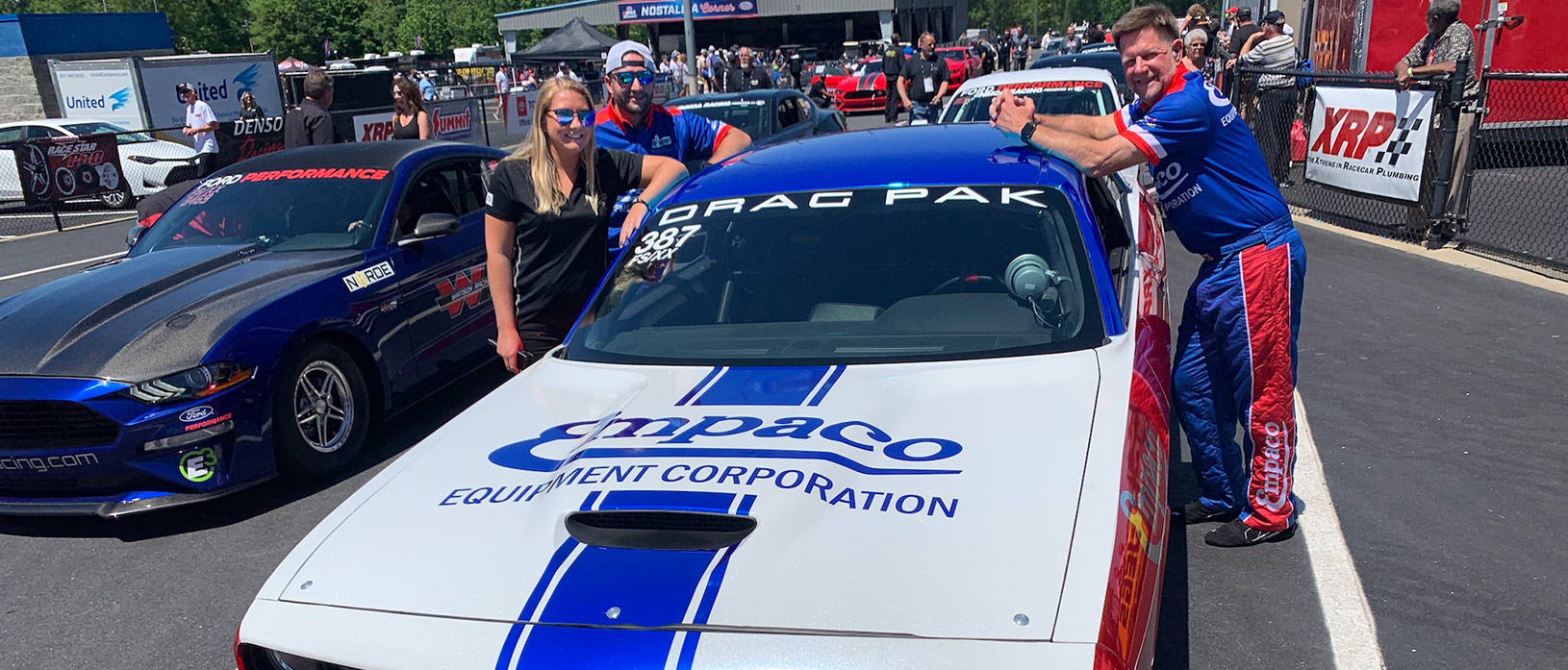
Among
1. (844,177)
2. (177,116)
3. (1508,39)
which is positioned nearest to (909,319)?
(844,177)

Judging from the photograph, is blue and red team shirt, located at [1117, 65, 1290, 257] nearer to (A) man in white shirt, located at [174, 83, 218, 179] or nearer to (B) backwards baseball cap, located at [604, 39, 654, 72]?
(B) backwards baseball cap, located at [604, 39, 654, 72]

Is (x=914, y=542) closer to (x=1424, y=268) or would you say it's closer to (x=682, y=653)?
(x=682, y=653)

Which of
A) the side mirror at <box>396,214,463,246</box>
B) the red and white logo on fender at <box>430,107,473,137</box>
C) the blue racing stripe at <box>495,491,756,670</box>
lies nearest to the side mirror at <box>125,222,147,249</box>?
the side mirror at <box>396,214,463,246</box>

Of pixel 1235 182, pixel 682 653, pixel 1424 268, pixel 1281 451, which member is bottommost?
pixel 1424 268

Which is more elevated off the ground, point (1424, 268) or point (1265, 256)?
point (1265, 256)

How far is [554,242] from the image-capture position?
421 centimetres

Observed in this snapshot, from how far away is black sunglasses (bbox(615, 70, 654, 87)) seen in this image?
5.70 metres

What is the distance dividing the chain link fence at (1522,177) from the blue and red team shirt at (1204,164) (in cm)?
525

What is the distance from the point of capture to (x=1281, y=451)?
3691mm

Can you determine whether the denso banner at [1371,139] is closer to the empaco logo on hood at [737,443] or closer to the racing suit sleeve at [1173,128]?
the racing suit sleeve at [1173,128]

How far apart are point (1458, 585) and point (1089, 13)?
412ft

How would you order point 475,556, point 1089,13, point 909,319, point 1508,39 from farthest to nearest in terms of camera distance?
point 1089,13 → point 1508,39 → point 909,319 → point 475,556

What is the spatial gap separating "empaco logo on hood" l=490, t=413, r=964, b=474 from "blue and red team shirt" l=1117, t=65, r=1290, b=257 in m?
1.51

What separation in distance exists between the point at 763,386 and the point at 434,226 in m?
3.16
